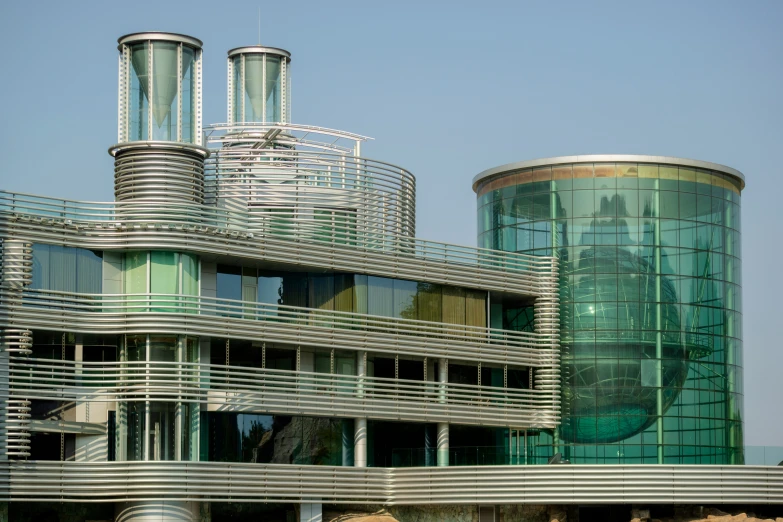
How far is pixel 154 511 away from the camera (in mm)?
53438

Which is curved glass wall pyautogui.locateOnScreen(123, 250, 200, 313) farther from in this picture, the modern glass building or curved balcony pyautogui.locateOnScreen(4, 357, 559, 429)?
curved balcony pyautogui.locateOnScreen(4, 357, 559, 429)

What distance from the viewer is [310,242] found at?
59.2 metres

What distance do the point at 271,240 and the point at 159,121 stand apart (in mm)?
6326

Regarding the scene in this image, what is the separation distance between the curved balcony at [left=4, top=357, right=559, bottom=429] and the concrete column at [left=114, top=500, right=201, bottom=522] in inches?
147

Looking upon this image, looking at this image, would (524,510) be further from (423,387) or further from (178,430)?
(178,430)

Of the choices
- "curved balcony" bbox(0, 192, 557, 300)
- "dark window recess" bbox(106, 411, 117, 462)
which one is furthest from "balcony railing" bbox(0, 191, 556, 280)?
"dark window recess" bbox(106, 411, 117, 462)

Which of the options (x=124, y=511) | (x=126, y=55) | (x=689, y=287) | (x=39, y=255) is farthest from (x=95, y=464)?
(x=689, y=287)

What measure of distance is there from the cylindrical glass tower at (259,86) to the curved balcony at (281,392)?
1432 centimetres

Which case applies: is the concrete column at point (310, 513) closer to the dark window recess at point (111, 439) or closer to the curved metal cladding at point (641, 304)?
the dark window recess at point (111, 439)

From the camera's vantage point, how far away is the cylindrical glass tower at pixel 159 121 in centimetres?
5709

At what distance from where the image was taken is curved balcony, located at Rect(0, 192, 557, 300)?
5400cm

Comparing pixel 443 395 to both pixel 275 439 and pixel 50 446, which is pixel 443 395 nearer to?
pixel 275 439

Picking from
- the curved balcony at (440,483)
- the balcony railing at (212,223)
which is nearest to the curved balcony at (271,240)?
the balcony railing at (212,223)

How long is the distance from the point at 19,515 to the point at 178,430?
6323mm
